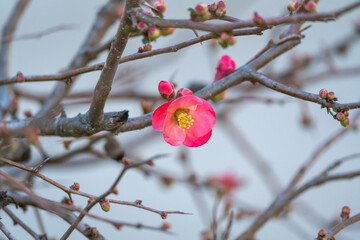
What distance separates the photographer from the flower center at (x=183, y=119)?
31.2 inches

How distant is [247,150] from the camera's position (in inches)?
67.9

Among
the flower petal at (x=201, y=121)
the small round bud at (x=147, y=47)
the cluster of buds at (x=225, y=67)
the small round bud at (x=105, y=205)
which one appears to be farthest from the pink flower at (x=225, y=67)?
the small round bud at (x=105, y=205)

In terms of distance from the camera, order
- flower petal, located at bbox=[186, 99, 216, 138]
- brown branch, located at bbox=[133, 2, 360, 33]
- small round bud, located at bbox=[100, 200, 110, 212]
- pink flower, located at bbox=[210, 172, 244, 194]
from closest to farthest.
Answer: brown branch, located at bbox=[133, 2, 360, 33] → small round bud, located at bbox=[100, 200, 110, 212] → flower petal, located at bbox=[186, 99, 216, 138] → pink flower, located at bbox=[210, 172, 244, 194]

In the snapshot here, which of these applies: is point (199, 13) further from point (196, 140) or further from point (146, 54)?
point (196, 140)

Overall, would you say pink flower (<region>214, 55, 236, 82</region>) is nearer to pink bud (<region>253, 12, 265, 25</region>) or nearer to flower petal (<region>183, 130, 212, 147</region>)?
flower petal (<region>183, 130, 212, 147</region>)

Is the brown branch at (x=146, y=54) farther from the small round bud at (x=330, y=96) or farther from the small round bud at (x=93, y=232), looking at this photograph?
the small round bud at (x=93, y=232)

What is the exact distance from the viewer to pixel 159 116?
0.74 meters

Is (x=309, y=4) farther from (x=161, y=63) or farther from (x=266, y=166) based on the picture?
(x=266, y=166)

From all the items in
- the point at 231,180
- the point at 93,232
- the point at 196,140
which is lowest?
the point at 93,232

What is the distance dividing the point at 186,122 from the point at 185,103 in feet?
0.29

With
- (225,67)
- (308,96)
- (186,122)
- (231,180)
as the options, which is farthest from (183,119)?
(231,180)

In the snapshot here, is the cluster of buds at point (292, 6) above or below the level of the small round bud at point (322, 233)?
above

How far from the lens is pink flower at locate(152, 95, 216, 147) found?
2.43 ft

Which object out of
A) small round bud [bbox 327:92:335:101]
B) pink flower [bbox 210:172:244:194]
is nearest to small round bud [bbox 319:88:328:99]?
small round bud [bbox 327:92:335:101]
